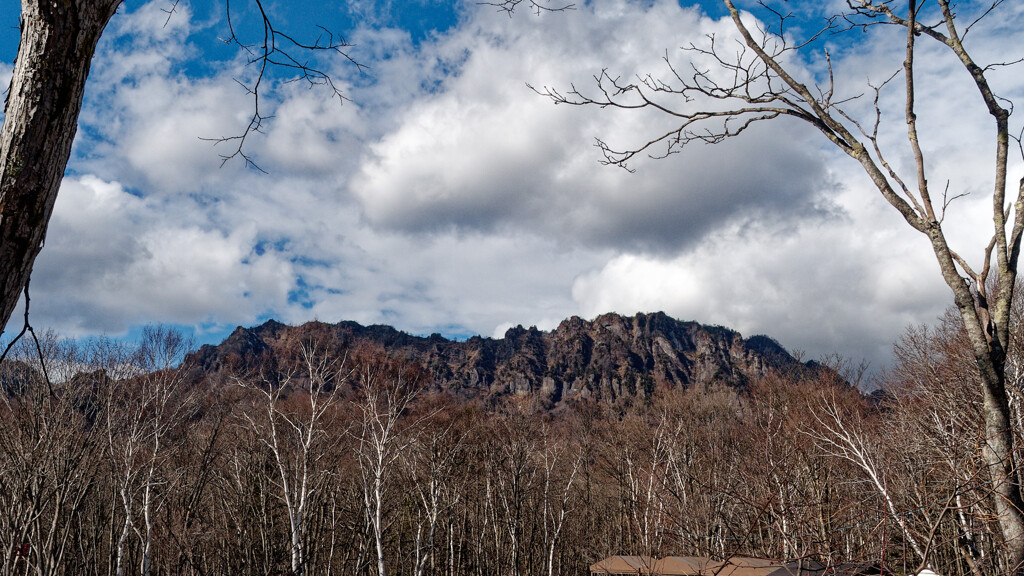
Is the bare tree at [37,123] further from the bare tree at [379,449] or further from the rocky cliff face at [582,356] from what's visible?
the rocky cliff face at [582,356]

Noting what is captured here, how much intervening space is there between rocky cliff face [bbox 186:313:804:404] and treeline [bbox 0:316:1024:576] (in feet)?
392

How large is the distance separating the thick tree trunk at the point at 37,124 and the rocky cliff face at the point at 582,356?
490 ft

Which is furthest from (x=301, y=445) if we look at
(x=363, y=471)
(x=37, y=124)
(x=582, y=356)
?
(x=582, y=356)

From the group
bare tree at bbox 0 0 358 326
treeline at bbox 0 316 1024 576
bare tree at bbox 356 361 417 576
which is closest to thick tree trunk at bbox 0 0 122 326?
bare tree at bbox 0 0 358 326

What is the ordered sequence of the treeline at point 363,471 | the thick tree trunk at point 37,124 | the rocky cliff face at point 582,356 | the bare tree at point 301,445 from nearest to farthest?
the thick tree trunk at point 37,124 < the treeline at point 363,471 < the bare tree at point 301,445 < the rocky cliff face at point 582,356

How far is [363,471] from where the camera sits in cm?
1834

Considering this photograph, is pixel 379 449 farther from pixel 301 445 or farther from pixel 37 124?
pixel 37 124

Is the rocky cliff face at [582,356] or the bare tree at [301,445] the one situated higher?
the rocky cliff face at [582,356]

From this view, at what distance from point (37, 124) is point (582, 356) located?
17453cm

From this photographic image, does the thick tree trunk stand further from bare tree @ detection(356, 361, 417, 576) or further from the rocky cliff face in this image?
the rocky cliff face

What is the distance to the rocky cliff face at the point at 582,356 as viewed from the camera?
523ft

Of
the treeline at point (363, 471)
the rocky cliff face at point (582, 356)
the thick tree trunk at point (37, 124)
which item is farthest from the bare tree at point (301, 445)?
the rocky cliff face at point (582, 356)

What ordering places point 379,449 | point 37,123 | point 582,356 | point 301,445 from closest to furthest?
1. point 37,123
2. point 379,449
3. point 301,445
4. point 582,356

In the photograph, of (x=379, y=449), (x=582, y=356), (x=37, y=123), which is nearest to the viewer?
(x=37, y=123)
